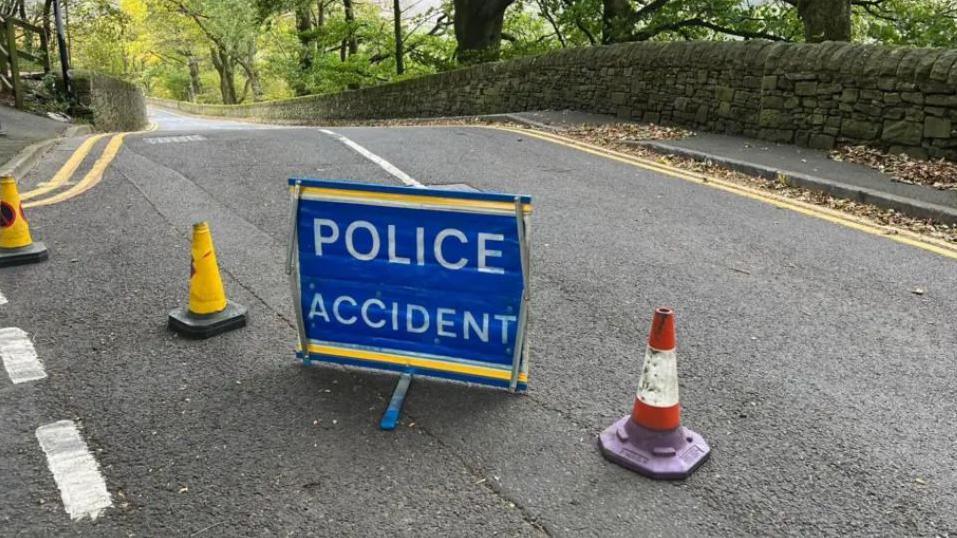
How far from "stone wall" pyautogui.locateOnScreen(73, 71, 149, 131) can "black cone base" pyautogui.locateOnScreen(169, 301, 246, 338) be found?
12138 millimetres

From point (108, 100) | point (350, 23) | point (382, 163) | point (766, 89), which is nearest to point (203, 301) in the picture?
point (382, 163)

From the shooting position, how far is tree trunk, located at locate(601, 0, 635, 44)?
16062 millimetres

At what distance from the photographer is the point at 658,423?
2758 millimetres

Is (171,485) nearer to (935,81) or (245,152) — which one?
(245,152)

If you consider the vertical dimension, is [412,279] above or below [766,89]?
below

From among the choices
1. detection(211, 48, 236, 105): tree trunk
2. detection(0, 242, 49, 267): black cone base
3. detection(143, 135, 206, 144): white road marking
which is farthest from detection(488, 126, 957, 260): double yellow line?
detection(211, 48, 236, 105): tree trunk

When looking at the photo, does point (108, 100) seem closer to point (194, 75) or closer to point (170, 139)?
point (170, 139)

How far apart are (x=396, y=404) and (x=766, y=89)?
862 cm

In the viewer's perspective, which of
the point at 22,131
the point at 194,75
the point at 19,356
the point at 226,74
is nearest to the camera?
the point at 19,356

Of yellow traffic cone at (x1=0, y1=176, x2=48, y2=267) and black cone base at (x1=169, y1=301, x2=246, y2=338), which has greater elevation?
yellow traffic cone at (x1=0, y1=176, x2=48, y2=267)

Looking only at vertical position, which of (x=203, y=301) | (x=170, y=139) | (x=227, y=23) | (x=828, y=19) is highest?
(x=227, y=23)

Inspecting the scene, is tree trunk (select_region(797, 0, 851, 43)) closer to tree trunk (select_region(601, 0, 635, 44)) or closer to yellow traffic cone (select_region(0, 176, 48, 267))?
tree trunk (select_region(601, 0, 635, 44))

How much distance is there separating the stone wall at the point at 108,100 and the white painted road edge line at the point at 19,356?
39.0ft

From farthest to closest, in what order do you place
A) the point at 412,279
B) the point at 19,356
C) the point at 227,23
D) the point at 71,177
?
the point at 227,23 < the point at 71,177 < the point at 19,356 < the point at 412,279
